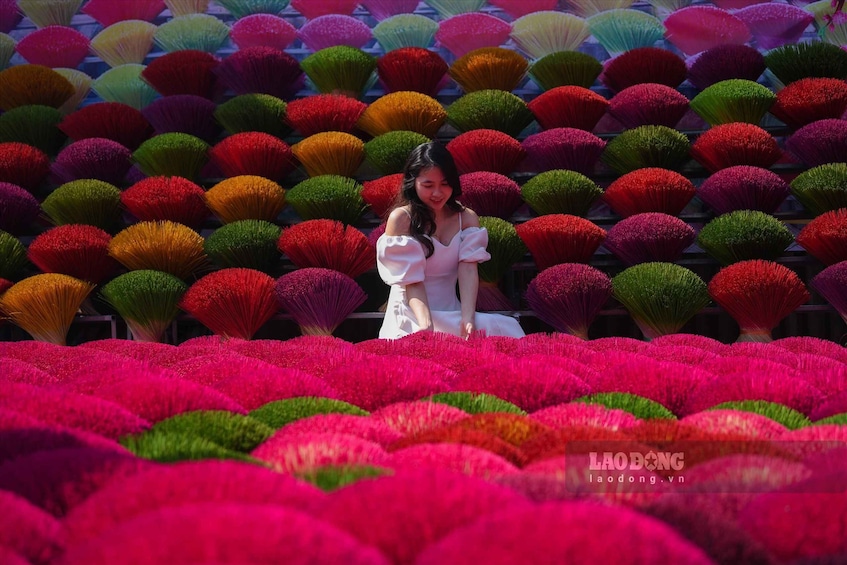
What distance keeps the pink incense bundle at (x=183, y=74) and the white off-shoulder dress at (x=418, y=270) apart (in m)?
1.23

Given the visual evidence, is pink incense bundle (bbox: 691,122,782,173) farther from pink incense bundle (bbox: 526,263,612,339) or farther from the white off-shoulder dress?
the white off-shoulder dress

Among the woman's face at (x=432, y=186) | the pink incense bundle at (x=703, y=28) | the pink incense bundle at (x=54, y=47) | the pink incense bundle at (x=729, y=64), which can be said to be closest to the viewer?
the woman's face at (x=432, y=186)


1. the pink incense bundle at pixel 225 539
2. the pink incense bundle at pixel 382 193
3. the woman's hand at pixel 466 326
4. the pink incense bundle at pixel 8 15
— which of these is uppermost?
the pink incense bundle at pixel 8 15

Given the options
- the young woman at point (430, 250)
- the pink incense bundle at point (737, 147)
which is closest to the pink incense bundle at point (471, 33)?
the pink incense bundle at point (737, 147)

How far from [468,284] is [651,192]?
2.21 ft

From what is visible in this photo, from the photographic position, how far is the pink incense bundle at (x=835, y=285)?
2.26 meters

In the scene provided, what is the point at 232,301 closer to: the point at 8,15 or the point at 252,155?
the point at 252,155

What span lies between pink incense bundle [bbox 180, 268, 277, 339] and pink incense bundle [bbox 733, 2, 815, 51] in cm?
230

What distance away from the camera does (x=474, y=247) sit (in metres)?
2.35

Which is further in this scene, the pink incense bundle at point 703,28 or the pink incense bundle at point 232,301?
the pink incense bundle at point 703,28

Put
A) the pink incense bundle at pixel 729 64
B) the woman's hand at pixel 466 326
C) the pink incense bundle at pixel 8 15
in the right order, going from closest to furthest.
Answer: the woman's hand at pixel 466 326, the pink incense bundle at pixel 729 64, the pink incense bundle at pixel 8 15

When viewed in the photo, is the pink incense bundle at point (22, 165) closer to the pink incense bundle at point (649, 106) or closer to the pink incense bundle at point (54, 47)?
the pink incense bundle at point (54, 47)

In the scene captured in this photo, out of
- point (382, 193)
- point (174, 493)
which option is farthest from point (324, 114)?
point (174, 493)

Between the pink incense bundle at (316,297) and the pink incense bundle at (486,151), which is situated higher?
the pink incense bundle at (486,151)
